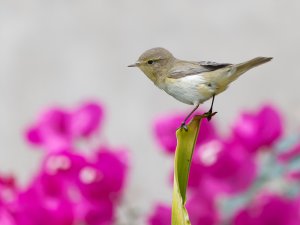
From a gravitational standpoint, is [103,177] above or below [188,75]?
below

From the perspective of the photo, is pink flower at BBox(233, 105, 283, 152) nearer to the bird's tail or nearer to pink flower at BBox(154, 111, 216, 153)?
pink flower at BBox(154, 111, 216, 153)

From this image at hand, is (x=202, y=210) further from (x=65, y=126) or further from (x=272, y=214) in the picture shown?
(x=65, y=126)

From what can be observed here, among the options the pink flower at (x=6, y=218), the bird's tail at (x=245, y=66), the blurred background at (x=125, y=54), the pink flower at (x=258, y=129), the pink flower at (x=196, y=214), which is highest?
the bird's tail at (x=245, y=66)

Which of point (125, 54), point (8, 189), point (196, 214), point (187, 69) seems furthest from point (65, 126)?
point (125, 54)

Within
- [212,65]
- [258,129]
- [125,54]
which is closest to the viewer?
[212,65]

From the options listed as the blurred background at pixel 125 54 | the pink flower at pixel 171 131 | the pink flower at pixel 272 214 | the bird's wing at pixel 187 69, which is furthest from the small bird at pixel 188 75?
the blurred background at pixel 125 54

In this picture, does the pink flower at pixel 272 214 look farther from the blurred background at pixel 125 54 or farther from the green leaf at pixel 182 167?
the blurred background at pixel 125 54

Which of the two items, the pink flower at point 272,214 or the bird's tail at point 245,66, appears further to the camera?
the pink flower at point 272,214
